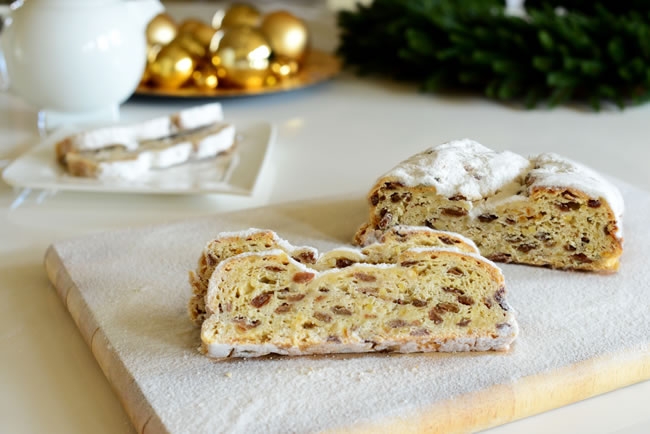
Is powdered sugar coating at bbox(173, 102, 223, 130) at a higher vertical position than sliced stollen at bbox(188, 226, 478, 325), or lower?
lower

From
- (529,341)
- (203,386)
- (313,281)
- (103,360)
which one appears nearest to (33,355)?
(103,360)

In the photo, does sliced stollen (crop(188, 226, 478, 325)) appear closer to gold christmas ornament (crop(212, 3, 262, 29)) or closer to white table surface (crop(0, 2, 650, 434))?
white table surface (crop(0, 2, 650, 434))

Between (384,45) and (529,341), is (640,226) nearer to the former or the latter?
(529,341)

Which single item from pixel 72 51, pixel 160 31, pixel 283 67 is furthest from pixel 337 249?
pixel 160 31

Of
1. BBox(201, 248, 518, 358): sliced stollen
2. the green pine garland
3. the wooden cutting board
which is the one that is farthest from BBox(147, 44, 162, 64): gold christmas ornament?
BBox(201, 248, 518, 358): sliced stollen

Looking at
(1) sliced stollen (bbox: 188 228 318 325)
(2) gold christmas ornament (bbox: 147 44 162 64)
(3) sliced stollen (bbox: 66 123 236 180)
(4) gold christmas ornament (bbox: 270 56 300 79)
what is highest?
(1) sliced stollen (bbox: 188 228 318 325)

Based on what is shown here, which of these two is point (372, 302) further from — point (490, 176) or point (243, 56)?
point (243, 56)

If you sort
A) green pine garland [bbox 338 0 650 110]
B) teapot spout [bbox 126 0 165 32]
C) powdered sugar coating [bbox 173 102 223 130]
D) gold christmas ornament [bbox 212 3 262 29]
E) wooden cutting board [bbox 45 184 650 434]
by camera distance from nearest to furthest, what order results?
wooden cutting board [bbox 45 184 650 434] < powdered sugar coating [bbox 173 102 223 130] < teapot spout [bbox 126 0 165 32] < green pine garland [bbox 338 0 650 110] < gold christmas ornament [bbox 212 3 262 29]
